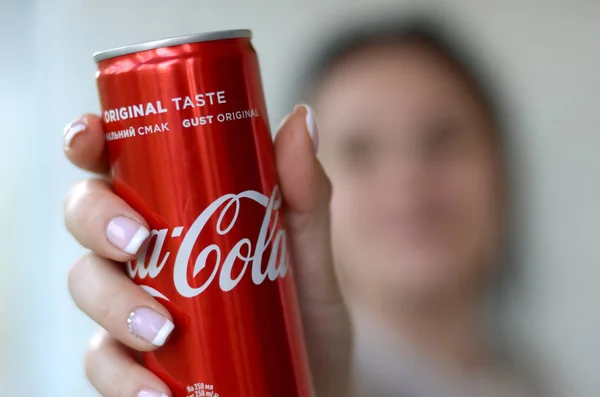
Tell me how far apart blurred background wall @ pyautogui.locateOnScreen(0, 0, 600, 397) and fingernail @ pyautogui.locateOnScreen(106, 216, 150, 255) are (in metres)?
0.77

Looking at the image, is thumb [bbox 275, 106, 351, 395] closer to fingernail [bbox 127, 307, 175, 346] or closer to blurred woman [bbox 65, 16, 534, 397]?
fingernail [bbox 127, 307, 175, 346]

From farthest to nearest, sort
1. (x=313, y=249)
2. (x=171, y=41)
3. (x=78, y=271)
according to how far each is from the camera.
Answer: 1. (x=313, y=249)
2. (x=78, y=271)
3. (x=171, y=41)

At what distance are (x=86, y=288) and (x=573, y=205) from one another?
3.72ft

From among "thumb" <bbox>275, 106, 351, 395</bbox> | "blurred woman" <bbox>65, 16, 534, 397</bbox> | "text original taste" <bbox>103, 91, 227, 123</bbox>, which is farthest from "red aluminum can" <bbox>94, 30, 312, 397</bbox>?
"blurred woman" <bbox>65, 16, 534, 397</bbox>

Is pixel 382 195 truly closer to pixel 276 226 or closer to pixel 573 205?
pixel 573 205

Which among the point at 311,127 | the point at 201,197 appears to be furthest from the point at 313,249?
the point at 201,197

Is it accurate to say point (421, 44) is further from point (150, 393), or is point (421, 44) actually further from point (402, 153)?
point (150, 393)

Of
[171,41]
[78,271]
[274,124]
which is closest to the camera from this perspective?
[171,41]

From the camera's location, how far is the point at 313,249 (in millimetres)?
741

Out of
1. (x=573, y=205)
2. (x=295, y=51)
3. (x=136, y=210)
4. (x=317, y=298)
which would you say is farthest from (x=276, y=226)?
(x=573, y=205)

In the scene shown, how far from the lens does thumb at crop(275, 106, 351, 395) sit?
0.63 meters

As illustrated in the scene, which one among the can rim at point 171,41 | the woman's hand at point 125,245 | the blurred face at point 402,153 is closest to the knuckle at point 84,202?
the woman's hand at point 125,245

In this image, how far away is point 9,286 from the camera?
121 cm

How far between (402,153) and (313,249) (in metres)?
0.68
